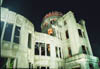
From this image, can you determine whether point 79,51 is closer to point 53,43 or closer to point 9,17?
point 53,43

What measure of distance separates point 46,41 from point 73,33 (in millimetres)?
5876

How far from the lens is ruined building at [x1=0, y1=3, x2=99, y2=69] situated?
10.9 meters

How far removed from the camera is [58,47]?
18750mm

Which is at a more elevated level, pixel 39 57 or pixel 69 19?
pixel 69 19

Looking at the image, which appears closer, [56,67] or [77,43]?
[56,67]

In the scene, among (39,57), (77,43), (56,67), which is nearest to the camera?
(39,57)

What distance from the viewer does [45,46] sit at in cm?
1658

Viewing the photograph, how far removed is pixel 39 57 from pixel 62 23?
1050cm

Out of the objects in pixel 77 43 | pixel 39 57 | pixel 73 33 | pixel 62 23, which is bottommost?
pixel 39 57

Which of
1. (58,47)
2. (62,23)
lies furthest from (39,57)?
(62,23)

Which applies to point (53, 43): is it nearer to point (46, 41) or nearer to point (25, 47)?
point (46, 41)

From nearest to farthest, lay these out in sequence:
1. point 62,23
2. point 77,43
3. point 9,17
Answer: point 9,17
point 77,43
point 62,23

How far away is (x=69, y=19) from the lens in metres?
20.4

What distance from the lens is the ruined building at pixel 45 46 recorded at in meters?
10.9
